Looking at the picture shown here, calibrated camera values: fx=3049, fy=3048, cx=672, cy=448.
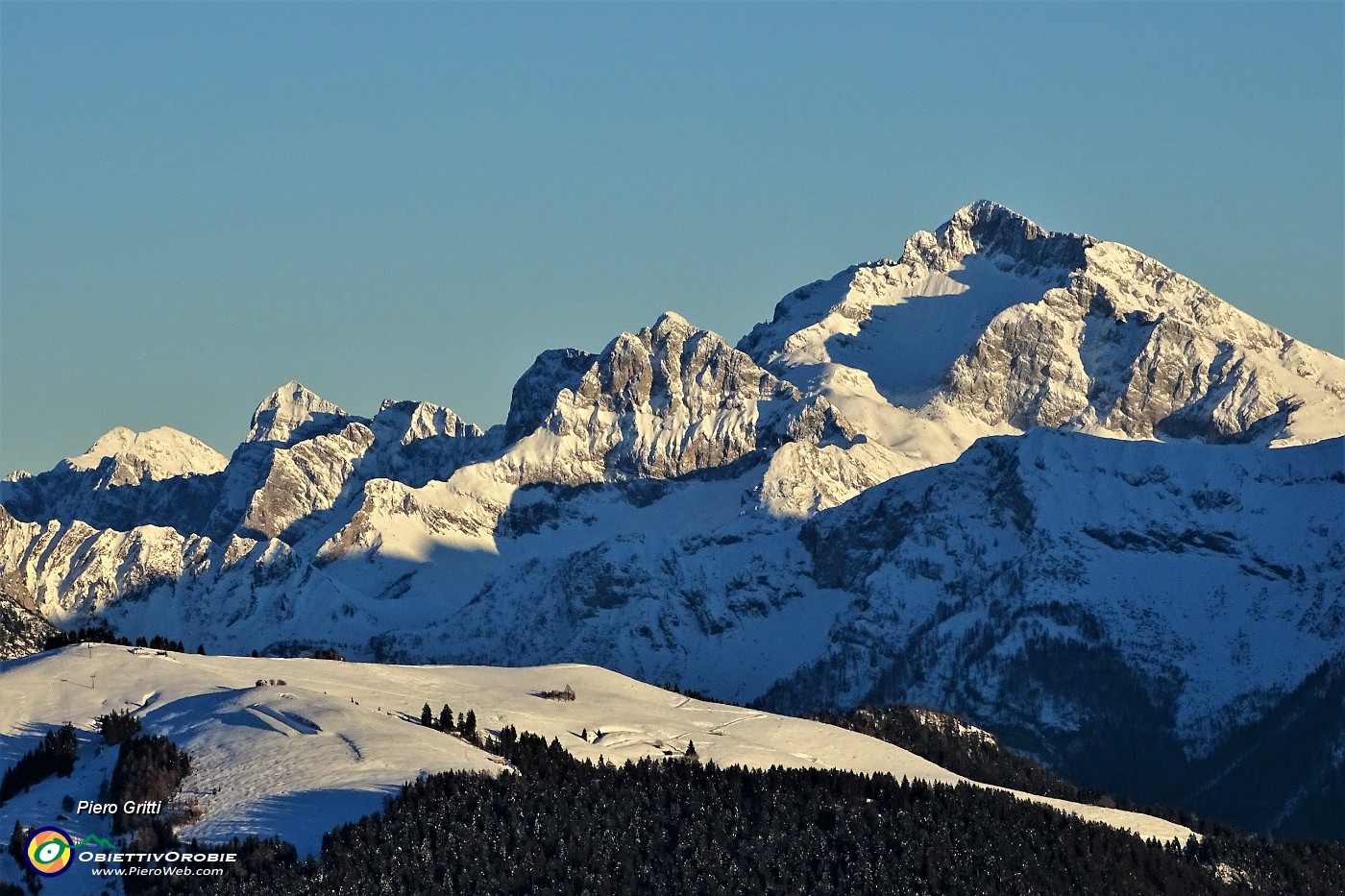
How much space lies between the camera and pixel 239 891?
655 ft

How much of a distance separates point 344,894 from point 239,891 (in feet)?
22.9

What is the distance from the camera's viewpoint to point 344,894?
654 feet
